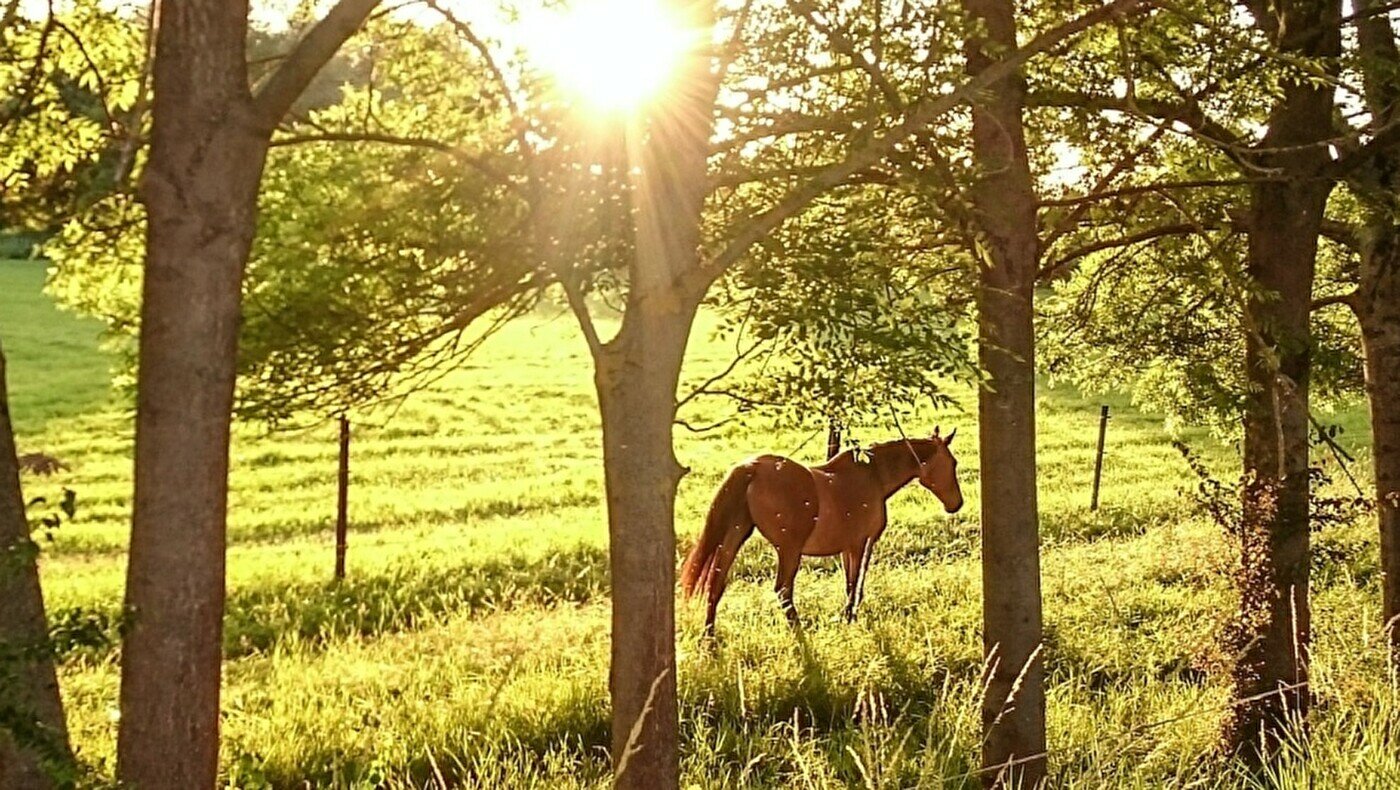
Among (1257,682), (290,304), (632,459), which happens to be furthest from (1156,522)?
(290,304)

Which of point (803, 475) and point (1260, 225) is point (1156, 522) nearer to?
point (803, 475)

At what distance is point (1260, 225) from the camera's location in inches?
294

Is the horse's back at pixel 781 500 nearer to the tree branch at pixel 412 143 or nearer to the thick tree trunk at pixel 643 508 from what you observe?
the thick tree trunk at pixel 643 508

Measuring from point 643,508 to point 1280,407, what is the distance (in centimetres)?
433

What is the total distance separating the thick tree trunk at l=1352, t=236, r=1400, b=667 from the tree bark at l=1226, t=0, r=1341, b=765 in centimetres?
137

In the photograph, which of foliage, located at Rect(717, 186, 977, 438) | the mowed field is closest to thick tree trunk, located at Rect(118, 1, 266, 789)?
the mowed field

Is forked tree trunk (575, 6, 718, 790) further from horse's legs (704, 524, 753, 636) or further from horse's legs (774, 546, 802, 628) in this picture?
horse's legs (774, 546, 802, 628)

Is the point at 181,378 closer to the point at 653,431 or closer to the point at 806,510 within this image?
the point at 653,431

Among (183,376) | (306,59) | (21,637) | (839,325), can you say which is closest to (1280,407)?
(839,325)

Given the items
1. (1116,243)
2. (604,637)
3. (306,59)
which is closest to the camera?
(306,59)

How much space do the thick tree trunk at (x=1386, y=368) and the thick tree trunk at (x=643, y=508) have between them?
19.1 feet

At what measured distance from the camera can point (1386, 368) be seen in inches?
336

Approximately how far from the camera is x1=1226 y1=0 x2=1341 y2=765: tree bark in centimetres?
729

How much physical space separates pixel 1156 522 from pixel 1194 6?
1547 cm
